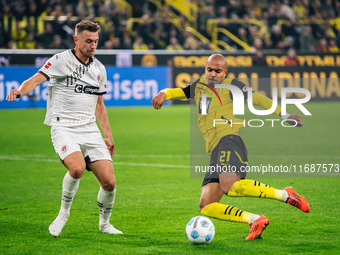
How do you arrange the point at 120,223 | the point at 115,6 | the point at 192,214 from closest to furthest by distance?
the point at 120,223 < the point at 192,214 < the point at 115,6

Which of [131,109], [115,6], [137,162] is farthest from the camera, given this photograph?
[115,6]

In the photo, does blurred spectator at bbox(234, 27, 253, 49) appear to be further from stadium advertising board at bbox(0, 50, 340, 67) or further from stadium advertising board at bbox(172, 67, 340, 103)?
stadium advertising board at bbox(172, 67, 340, 103)

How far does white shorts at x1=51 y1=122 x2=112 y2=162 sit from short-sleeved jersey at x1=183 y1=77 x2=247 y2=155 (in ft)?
3.19

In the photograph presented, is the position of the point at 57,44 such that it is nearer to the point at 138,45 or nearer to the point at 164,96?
the point at 138,45

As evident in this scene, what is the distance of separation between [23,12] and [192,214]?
1647 centimetres

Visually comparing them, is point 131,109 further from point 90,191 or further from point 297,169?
point 90,191

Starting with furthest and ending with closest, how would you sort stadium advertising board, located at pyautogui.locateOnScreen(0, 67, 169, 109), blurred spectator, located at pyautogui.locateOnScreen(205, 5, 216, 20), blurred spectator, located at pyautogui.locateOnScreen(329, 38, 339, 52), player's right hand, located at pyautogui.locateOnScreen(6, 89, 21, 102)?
blurred spectator, located at pyautogui.locateOnScreen(205, 5, 216, 20) → blurred spectator, located at pyautogui.locateOnScreen(329, 38, 339, 52) → stadium advertising board, located at pyautogui.locateOnScreen(0, 67, 169, 109) → player's right hand, located at pyautogui.locateOnScreen(6, 89, 21, 102)

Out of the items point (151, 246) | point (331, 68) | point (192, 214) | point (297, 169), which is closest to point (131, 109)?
point (331, 68)

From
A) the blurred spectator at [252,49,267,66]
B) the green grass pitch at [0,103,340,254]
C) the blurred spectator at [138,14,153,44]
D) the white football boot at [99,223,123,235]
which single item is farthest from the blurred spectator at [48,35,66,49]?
the white football boot at [99,223,123,235]

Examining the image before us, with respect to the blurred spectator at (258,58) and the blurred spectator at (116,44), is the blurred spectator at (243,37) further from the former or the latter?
the blurred spectator at (116,44)

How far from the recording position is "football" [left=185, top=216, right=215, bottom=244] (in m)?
5.45

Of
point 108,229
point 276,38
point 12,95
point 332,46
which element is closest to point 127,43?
point 276,38

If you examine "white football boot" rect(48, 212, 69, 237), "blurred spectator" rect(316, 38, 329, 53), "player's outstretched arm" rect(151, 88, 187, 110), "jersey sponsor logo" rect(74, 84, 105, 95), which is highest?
"blurred spectator" rect(316, 38, 329, 53)

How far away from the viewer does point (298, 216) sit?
6.86 meters
